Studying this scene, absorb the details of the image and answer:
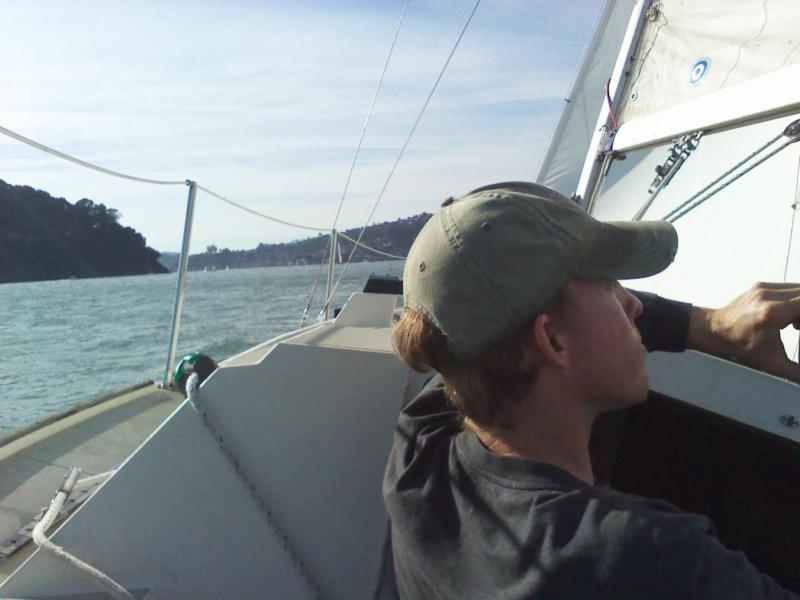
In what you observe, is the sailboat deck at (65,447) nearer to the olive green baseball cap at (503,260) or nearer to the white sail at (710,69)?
the olive green baseball cap at (503,260)

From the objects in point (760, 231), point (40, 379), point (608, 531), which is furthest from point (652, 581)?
point (40, 379)

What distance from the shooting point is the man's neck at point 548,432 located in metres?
1.10

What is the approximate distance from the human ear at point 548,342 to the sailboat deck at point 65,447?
146cm

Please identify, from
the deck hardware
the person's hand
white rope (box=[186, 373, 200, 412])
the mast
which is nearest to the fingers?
the person's hand

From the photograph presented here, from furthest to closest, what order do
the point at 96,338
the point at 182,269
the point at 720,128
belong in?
1. the point at 96,338
2. the point at 182,269
3. the point at 720,128

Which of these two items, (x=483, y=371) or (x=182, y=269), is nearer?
(x=483, y=371)

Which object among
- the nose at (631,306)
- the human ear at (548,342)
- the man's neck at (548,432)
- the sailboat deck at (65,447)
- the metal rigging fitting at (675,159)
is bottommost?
the sailboat deck at (65,447)

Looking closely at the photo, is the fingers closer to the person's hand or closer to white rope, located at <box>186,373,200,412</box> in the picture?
the person's hand

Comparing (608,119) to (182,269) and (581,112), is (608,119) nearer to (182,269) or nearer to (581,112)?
(182,269)

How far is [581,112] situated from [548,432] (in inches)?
186

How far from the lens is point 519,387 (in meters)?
1.09

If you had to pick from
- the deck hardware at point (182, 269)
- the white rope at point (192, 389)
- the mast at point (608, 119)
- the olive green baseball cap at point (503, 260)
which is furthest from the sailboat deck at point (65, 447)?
the mast at point (608, 119)

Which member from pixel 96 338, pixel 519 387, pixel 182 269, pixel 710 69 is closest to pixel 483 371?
pixel 519 387

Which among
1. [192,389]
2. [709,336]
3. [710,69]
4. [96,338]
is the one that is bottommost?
[96,338]
